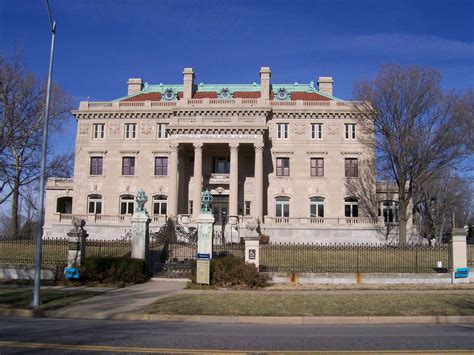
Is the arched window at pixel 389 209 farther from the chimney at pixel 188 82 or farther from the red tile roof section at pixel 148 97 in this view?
the red tile roof section at pixel 148 97

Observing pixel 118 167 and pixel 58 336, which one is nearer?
pixel 58 336

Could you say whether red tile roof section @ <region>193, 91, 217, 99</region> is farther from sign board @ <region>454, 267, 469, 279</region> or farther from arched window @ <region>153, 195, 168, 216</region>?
sign board @ <region>454, 267, 469, 279</region>

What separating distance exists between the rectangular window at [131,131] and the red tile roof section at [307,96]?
60.9 ft

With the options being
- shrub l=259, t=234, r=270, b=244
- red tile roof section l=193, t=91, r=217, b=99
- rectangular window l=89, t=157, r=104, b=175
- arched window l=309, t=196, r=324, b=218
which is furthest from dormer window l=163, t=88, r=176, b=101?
shrub l=259, t=234, r=270, b=244

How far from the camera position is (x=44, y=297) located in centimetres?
1608

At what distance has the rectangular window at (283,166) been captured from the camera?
5097 cm

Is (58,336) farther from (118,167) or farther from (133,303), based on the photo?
(118,167)

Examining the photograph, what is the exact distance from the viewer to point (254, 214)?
1832 inches

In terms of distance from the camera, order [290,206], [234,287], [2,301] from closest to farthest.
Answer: [2,301], [234,287], [290,206]

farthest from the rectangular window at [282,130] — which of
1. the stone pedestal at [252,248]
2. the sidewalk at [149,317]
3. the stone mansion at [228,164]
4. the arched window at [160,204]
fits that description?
the sidewalk at [149,317]

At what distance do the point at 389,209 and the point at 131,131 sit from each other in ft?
97.6

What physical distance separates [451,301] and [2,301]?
14.8m

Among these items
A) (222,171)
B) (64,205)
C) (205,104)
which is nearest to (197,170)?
(222,171)

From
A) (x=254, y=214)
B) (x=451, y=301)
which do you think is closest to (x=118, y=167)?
(x=254, y=214)
